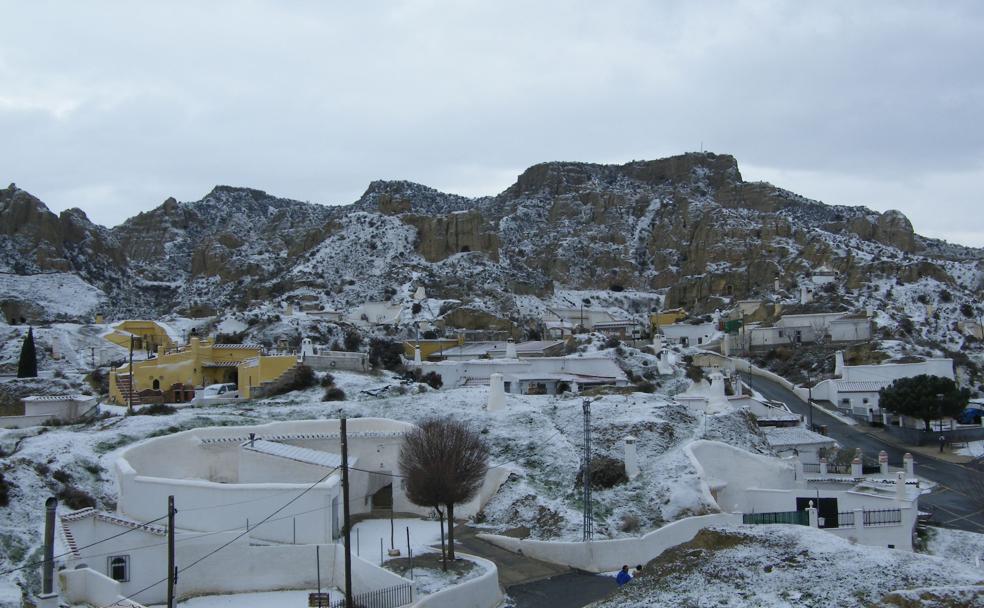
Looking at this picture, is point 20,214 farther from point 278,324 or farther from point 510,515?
point 510,515

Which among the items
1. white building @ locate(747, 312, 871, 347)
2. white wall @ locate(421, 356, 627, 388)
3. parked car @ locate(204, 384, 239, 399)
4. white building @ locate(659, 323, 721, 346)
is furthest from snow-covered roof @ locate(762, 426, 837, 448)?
white building @ locate(659, 323, 721, 346)

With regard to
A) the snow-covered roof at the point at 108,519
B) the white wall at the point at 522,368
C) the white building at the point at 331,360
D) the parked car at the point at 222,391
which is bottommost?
the snow-covered roof at the point at 108,519

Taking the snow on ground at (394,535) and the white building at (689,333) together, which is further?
the white building at (689,333)

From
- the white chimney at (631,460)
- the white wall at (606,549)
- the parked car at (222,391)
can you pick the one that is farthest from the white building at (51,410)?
the white chimney at (631,460)

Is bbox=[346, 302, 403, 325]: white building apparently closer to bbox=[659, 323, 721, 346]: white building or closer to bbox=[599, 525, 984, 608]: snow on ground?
bbox=[659, 323, 721, 346]: white building

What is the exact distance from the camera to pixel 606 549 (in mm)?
22594

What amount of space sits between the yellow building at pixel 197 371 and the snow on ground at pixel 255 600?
17061 mm

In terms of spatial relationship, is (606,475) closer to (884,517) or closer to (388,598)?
(884,517)

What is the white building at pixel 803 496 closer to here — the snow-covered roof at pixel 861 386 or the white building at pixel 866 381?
the white building at pixel 866 381

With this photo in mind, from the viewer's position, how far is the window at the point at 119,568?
Answer: 64.0ft

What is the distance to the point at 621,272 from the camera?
433 feet

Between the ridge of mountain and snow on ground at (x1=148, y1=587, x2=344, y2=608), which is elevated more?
the ridge of mountain

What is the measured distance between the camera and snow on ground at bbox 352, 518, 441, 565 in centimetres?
2211

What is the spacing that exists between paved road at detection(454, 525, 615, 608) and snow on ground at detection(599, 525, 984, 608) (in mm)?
8190
